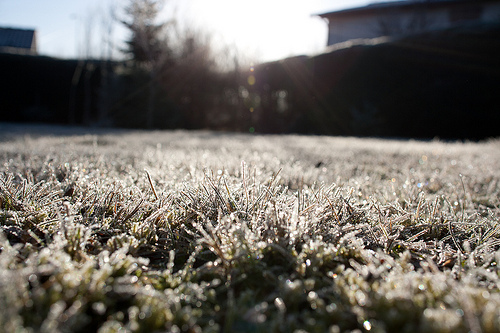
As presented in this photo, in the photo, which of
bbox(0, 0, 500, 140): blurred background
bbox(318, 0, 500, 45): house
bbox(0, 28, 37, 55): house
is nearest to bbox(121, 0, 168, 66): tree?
bbox(0, 0, 500, 140): blurred background

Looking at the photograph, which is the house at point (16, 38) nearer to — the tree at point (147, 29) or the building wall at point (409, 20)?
the tree at point (147, 29)

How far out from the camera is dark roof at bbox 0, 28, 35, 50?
2119cm

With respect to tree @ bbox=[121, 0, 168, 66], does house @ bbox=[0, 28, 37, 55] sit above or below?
above

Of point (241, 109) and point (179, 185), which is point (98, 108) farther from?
point (179, 185)

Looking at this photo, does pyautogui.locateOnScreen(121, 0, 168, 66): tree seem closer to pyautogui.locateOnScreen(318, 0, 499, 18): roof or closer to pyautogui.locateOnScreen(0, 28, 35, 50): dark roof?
pyautogui.locateOnScreen(318, 0, 499, 18): roof

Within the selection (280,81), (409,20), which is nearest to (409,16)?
(409,20)

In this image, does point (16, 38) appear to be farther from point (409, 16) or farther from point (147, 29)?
point (409, 16)

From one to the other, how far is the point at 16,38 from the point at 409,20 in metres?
24.5

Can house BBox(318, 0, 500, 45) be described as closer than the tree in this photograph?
No

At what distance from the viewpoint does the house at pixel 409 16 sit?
16.1m

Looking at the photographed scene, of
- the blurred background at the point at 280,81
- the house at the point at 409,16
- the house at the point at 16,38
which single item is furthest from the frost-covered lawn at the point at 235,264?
the house at the point at 16,38

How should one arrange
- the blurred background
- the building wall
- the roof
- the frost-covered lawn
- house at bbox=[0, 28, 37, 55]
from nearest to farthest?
the frost-covered lawn < the blurred background < the building wall < the roof < house at bbox=[0, 28, 37, 55]

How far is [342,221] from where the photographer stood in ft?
3.72

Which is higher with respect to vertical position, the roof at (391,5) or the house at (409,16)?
the roof at (391,5)
